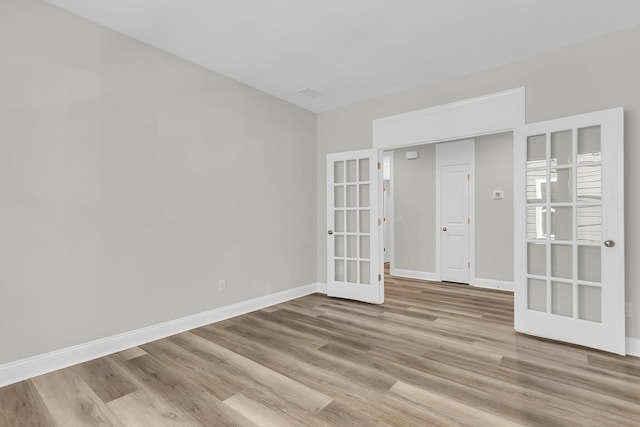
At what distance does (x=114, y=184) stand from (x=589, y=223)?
4.27m

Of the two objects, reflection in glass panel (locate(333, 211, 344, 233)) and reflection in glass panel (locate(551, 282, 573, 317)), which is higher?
reflection in glass panel (locate(333, 211, 344, 233))

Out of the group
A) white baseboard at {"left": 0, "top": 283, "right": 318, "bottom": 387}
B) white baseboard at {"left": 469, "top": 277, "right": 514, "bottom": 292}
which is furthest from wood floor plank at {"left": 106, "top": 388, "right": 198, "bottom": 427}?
white baseboard at {"left": 469, "top": 277, "right": 514, "bottom": 292}

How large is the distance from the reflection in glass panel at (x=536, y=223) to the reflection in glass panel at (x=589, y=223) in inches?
10.4

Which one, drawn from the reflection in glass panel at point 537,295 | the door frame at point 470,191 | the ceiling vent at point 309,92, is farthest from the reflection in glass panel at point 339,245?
the reflection in glass panel at point 537,295

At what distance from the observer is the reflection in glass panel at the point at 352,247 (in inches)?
181

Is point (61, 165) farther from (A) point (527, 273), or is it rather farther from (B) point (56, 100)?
(A) point (527, 273)

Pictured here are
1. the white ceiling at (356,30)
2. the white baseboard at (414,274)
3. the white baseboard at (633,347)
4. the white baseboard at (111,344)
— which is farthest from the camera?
the white baseboard at (414,274)

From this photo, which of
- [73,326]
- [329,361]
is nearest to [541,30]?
[329,361]

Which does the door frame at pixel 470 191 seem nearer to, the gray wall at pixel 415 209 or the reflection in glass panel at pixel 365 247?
the gray wall at pixel 415 209

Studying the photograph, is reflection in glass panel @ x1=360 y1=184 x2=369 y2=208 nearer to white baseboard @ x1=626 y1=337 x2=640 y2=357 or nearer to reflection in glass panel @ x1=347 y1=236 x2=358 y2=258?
reflection in glass panel @ x1=347 y1=236 x2=358 y2=258

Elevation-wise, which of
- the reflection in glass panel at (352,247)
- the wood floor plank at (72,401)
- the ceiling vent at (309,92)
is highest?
the ceiling vent at (309,92)

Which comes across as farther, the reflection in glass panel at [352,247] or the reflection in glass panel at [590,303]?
the reflection in glass panel at [352,247]

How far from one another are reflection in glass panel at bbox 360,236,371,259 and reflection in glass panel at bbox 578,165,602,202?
2.40 metres

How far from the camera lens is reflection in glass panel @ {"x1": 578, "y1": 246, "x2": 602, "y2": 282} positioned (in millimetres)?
2836
